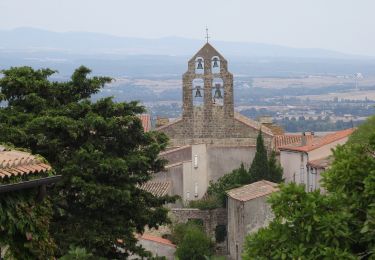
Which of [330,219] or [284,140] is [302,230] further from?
[284,140]

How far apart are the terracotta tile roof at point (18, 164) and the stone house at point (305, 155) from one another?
139 feet

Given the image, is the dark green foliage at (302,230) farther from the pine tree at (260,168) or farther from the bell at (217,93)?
the bell at (217,93)

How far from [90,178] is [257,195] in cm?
2499

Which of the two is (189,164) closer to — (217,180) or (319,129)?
(217,180)

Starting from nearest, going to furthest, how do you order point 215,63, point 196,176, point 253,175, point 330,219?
point 330,219, point 253,175, point 196,176, point 215,63

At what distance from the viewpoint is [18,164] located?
14750mm

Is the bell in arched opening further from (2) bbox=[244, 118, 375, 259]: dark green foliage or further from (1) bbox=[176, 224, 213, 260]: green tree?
(2) bbox=[244, 118, 375, 259]: dark green foliage

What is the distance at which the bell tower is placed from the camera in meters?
76.4

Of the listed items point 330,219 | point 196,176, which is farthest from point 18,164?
point 196,176

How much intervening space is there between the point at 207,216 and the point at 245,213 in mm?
8656

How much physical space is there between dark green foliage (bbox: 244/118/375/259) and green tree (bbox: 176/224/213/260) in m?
28.4

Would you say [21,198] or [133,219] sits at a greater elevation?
[21,198]

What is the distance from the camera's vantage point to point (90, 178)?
25281mm

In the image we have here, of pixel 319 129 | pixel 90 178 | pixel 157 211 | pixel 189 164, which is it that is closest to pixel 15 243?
pixel 90 178
